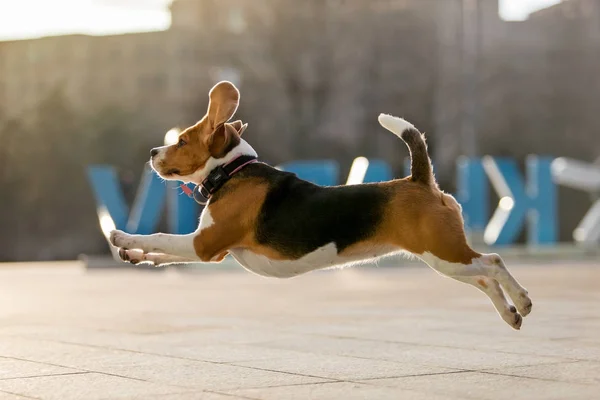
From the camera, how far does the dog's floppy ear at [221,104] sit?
7.50 m

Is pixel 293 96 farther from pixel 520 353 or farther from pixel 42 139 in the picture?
pixel 520 353

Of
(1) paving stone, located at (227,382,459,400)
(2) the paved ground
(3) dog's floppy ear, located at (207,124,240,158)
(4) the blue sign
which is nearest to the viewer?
(1) paving stone, located at (227,382,459,400)

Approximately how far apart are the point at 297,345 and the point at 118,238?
246cm

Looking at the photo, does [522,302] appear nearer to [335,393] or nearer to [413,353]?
[413,353]

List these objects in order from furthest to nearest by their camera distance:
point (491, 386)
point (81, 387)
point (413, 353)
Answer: point (413, 353), point (81, 387), point (491, 386)

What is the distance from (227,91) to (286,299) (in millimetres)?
8657

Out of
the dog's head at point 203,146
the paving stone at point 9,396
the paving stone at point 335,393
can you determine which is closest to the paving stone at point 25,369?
the paving stone at point 9,396

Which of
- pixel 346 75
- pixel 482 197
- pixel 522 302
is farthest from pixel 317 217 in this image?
pixel 346 75

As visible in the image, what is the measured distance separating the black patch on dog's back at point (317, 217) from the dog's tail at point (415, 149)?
341mm

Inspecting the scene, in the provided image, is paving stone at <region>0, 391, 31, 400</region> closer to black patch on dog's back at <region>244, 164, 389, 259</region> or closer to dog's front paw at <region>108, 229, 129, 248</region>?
dog's front paw at <region>108, 229, 129, 248</region>

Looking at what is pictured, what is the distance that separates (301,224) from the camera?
725cm

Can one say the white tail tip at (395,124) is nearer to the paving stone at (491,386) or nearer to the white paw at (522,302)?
the white paw at (522,302)

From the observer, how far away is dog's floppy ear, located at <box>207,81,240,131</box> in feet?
24.6

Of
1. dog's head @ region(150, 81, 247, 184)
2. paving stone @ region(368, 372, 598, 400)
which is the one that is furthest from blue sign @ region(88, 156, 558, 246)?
paving stone @ region(368, 372, 598, 400)
